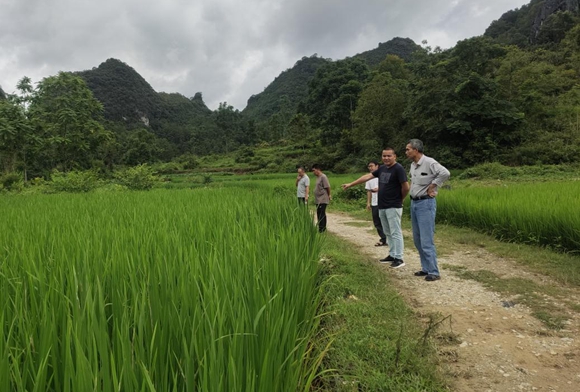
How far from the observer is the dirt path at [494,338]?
196 cm

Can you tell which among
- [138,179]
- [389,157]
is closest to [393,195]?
[389,157]

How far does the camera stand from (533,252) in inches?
181

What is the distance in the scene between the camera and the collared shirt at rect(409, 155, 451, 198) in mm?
3635

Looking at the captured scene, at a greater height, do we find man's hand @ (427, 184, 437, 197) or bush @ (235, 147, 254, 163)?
bush @ (235, 147, 254, 163)

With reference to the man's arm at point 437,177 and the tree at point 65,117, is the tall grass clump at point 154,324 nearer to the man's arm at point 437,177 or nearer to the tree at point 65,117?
the man's arm at point 437,177

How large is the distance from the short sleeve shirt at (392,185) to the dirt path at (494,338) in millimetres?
923

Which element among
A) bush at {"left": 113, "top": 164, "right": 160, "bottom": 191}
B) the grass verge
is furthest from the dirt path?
bush at {"left": 113, "top": 164, "right": 160, "bottom": 191}

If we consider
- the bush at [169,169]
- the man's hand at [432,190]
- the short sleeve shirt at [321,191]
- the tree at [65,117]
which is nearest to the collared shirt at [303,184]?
the short sleeve shirt at [321,191]

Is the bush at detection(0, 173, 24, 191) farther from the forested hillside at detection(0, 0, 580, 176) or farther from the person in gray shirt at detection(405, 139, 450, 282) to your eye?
the person in gray shirt at detection(405, 139, 450, 282)

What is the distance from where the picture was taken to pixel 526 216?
517cm

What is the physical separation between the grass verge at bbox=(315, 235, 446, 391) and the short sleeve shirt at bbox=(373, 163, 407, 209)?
1279 millimetres

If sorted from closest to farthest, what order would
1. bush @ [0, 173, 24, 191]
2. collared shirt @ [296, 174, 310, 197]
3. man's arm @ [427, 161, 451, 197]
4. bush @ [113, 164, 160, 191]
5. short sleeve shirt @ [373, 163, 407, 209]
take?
1. man's arm @ [427, 161, 451, 197]
2. short sleeve shirt @ [373, 163, 407, 209]
3. collared shirt @ [296, 174, 310, 197]
4. bush @ [0, 173, 24, 191]
5. bush @ [113, 164, 160, 191]

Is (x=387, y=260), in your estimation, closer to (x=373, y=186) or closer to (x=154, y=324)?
(x=373, y=186)

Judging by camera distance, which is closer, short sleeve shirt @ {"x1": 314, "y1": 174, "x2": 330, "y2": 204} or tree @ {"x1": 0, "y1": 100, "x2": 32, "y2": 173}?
short sleeve shirt @ {"x1": 314, "y1": 174, "x2": 330, "y2": 204}
